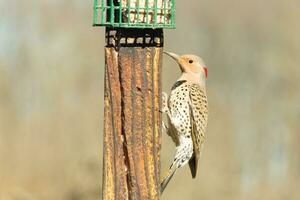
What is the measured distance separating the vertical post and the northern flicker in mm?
1294

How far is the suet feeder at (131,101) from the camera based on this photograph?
520 cm

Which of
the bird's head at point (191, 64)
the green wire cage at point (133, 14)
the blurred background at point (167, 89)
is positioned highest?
the green wire cage at point (133, 14)

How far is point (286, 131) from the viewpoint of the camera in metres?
10.2

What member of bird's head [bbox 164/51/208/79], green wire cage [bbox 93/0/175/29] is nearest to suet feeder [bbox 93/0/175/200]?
green wire cage [bbox 93/0/175/29]

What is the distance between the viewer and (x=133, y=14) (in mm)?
5242

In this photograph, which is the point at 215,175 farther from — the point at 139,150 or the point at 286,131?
the point at 139,150

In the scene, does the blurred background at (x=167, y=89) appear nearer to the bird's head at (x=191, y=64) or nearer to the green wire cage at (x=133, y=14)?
the bird's head at (x=191, y=64)

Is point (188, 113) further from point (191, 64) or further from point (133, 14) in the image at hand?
point (133, 14)

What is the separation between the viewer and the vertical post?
5195mm

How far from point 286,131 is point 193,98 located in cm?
358

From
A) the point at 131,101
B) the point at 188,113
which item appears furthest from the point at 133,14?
the point at 188,113

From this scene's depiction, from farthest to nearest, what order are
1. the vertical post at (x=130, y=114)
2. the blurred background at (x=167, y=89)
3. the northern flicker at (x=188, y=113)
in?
the blurred background at (x=167, y=89) → the northern flicker at (x=188, y=113) → the vertical post at (x=130, y=114)

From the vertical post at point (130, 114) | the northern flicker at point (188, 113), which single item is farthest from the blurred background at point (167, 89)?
the vertical post at point (130, 114)

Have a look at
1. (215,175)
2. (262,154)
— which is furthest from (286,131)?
(215,175)
